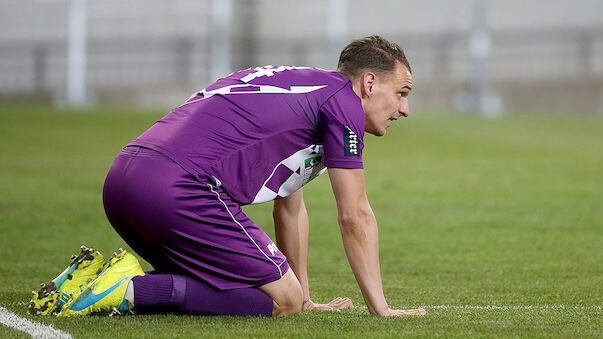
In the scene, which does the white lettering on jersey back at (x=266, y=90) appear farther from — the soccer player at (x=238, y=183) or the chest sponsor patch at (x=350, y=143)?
the chest sponsor patch at (x=350, y=143)

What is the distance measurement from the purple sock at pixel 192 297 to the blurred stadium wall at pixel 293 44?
988 inches

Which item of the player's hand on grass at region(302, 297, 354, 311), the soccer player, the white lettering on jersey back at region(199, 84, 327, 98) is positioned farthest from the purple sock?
the white lettering on jersey back at region(199, 84, 327, 98)

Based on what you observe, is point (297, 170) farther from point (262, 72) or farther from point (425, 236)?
point (425, 236)

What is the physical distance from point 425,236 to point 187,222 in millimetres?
3872

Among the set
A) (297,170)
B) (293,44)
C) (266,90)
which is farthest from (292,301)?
(293,44)

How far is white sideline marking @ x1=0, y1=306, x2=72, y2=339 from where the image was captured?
3.89 m

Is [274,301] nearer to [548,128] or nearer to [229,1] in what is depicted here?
[548,128]

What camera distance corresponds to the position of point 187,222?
4207 millimetres

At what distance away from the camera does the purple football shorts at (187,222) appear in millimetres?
4188

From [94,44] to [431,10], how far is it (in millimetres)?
11296

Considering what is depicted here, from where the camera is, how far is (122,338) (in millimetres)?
3855

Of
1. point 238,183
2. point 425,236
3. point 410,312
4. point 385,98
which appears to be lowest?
point 425,236

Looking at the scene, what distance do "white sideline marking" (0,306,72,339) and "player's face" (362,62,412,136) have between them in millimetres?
1662

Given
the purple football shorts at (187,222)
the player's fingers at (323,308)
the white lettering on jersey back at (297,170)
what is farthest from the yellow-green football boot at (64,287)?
the player's fingers at (323,308)
